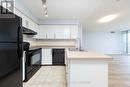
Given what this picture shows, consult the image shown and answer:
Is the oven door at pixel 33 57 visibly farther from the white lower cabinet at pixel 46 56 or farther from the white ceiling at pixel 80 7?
the white ceiling at pixel 80 7

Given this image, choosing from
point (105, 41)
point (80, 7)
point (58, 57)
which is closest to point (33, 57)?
point (58, 57)

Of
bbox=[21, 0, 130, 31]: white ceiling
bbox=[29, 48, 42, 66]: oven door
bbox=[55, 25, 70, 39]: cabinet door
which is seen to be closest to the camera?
bbox=[21, 0, 130, 31]: white ceiling

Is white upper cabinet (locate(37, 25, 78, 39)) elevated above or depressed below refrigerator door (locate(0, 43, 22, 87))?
above

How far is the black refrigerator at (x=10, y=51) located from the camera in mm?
1691

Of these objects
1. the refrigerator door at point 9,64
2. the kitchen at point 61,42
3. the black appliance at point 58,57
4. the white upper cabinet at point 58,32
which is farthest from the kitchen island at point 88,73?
the white upper cabinet at point 58,32

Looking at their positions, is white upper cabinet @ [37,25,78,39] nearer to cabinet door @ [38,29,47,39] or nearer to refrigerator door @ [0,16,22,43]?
cabinet door @ [38,29,47,39]

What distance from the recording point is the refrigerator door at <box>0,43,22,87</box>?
1.66 m

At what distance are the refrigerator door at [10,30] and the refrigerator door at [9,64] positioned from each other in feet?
0.28

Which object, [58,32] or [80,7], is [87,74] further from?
[58,32]

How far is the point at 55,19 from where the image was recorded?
23.5ft

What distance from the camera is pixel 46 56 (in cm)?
670

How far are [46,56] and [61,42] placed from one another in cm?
126

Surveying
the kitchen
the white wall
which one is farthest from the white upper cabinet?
the white wall

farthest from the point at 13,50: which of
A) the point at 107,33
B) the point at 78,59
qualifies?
the point at 107,33
